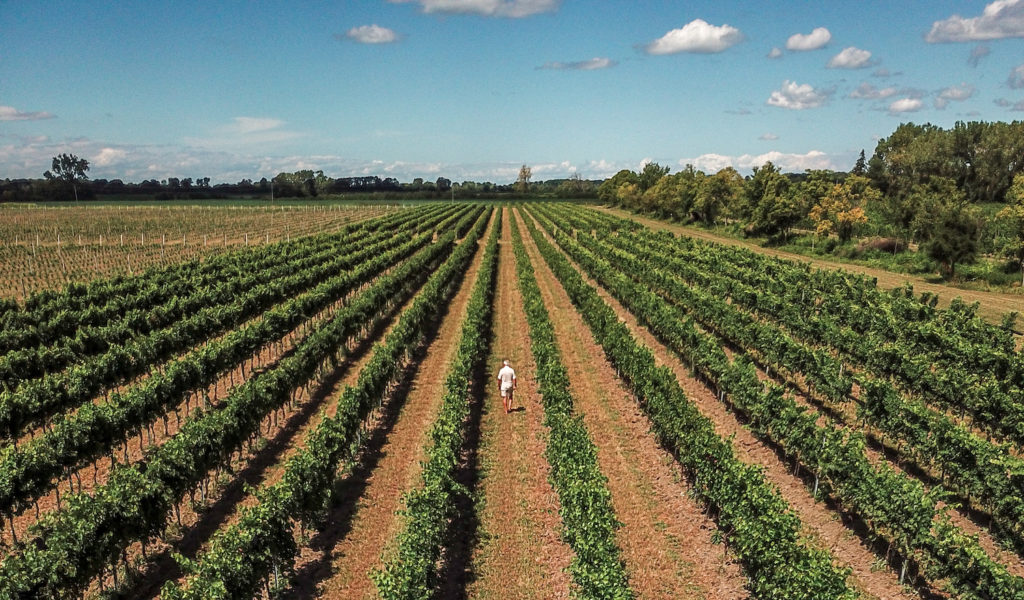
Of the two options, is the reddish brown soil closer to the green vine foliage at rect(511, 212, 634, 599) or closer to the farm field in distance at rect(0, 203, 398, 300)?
the green vine foliage at rect(511, 212, 634, 599)

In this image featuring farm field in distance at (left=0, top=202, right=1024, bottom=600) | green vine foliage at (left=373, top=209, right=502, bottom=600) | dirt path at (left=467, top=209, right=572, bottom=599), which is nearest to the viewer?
green vine foliage at (left=373, top=209, right=502, bottom=600)

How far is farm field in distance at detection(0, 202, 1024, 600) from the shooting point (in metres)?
10.8

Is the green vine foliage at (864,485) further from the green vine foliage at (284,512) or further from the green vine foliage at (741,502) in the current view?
the green vine foliage at (284,512)


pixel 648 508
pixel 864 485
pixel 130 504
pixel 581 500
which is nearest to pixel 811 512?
Result: pixel 864 485

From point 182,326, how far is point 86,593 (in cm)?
1466

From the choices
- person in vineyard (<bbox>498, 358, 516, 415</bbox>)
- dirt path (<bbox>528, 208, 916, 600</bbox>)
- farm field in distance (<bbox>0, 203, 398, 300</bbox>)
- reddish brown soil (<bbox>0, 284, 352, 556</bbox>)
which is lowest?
dirt path (<bbox>528, 208, 916, 600</bbox>)

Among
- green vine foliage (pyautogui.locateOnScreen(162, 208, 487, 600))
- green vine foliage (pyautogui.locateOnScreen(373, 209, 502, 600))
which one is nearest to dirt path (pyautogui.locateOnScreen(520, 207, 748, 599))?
green vine foliage (pyautogui.locateOnScreen(373, 209, 502, 600))

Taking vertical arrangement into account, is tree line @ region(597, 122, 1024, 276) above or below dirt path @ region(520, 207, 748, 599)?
above

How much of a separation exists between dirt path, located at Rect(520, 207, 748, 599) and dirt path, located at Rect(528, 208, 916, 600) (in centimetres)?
215

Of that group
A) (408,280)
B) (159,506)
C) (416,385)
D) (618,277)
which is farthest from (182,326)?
(618,277)

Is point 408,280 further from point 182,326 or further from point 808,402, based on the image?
point 808,402

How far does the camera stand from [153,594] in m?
10.9

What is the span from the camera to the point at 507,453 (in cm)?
1669

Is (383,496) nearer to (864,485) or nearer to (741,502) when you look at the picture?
(741,502)
